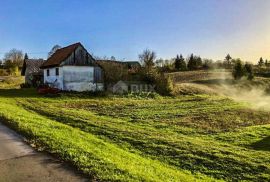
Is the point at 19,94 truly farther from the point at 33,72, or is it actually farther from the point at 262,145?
the point at 262,145

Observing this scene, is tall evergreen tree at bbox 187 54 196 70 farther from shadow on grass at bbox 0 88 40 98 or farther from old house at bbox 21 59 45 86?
shadow on grass at bbox 0 88 40 98

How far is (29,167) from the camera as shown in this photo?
32.6 ft

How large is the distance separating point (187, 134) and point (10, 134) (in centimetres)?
914

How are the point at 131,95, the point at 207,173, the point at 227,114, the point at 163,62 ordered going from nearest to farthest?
the point at 207,173 < the point at 227,114 < the point at 131,95 < the point at 163,62

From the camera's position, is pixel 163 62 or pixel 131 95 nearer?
pixel 131 95

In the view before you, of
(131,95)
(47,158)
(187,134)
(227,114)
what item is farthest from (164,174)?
(131,95)

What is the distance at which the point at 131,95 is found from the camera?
144ft

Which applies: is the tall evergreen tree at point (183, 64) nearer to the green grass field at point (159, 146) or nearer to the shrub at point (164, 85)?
the shrub at point (164, 85)

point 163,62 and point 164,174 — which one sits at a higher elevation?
point 163,62

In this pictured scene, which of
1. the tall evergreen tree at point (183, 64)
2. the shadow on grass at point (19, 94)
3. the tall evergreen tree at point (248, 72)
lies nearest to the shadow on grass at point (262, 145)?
the shadow on grass at point (19, 94)

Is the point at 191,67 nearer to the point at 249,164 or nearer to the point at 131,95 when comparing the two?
the point at 131,95

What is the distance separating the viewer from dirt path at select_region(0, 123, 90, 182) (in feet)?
29.3

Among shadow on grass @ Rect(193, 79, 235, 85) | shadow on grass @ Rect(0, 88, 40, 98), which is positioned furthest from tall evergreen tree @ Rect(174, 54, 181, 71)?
shadow on grass @ Rect(0, 88, 40, 98)

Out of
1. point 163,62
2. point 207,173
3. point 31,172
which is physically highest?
point 163,62
